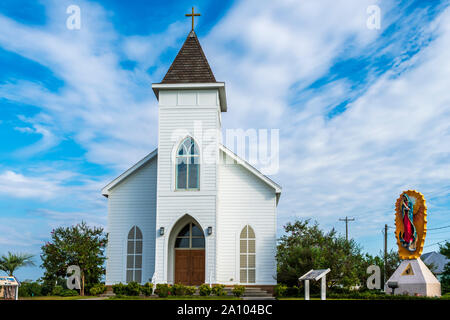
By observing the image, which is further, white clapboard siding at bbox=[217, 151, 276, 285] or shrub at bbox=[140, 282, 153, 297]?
white clapboard siding at bbox=[217, 151, 276, 285]

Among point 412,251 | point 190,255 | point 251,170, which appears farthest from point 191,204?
point 412,251

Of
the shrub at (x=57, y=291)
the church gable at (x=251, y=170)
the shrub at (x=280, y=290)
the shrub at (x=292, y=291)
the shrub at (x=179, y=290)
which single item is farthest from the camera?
the church gable at (x=251, y=170)

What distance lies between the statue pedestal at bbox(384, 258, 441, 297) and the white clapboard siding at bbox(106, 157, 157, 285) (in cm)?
1193

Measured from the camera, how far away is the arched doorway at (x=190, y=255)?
24.8m

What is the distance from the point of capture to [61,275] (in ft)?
79.4

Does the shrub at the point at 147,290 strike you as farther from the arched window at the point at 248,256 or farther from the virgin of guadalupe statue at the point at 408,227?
the virgin of guadalupe statue at the point at 408,227

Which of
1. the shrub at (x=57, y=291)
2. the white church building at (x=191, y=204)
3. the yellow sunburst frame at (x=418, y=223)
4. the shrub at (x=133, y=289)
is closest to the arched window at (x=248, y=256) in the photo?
the white church building at (x=191, y=204)

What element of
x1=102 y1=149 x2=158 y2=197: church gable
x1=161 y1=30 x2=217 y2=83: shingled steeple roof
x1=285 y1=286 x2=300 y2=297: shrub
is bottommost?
x1=285 y1=286 x2=300 y2=297: shrub

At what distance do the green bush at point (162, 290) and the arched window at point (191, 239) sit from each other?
3477 mm

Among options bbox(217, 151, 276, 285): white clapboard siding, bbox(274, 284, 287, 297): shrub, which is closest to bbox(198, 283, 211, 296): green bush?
bbox(217, 151, 276, 285): white clapboard siding

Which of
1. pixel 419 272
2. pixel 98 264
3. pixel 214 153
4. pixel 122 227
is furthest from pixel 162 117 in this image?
pixel 419 272

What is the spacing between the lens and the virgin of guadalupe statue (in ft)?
72.0

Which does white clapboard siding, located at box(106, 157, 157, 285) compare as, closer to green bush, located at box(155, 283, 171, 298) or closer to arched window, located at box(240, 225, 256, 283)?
green bush, located at box(155, 283, 171, 298)
